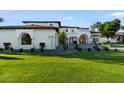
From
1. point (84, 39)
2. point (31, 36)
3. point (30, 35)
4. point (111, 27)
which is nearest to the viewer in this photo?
point (111, 27)

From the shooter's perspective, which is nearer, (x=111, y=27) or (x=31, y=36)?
(x=111, y=27)

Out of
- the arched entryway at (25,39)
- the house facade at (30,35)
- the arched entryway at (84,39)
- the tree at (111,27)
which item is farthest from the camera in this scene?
the arched entryway at (84,39)

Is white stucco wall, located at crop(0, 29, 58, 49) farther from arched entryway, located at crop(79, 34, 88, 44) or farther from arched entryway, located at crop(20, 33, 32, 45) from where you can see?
arched entryway, located at crop(79, 34, 88, 44)

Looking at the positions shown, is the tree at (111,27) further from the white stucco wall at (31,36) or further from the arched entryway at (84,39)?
the arched entryway at (84,39)

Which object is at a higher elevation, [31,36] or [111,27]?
[111,27]

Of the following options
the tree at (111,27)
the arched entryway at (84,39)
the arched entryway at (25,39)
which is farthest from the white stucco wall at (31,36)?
the tree at (111,27)

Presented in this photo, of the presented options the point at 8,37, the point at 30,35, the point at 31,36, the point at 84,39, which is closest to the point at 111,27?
the point at 31,36

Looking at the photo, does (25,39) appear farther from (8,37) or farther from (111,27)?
(111,27)

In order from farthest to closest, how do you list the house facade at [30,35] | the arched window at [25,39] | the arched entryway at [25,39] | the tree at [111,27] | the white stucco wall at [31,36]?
the arched window at [25,39] → the arched entryway at [25,39] → the white stucco wall at [31,36] → the house facade at [30,35] → the tree at [111,27]

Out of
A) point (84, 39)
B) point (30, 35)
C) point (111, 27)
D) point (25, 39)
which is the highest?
point (111, 27)

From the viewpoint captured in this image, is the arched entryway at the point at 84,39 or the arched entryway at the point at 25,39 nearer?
the arched entryway at the point at 25,39
